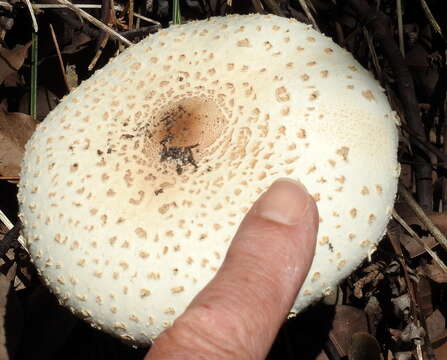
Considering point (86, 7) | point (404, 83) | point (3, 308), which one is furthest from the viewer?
point (86, 7)

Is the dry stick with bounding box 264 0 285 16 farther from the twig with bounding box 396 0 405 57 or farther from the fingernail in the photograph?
the fingernail

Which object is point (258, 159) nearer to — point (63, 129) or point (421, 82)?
point (63, 129)

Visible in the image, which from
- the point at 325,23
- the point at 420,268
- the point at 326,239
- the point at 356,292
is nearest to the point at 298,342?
the point at 356,292

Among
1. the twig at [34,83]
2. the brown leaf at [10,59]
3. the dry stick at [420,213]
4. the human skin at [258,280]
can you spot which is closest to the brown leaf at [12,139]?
the twig at [34,83]

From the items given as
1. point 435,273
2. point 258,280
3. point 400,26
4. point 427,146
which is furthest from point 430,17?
point 258,280

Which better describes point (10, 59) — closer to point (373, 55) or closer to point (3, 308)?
point (3, 308)

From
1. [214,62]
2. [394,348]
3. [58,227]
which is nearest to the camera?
A: [58,227]

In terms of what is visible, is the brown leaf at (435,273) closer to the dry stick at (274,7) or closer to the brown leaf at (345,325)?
the brown leaf at (345,325)
